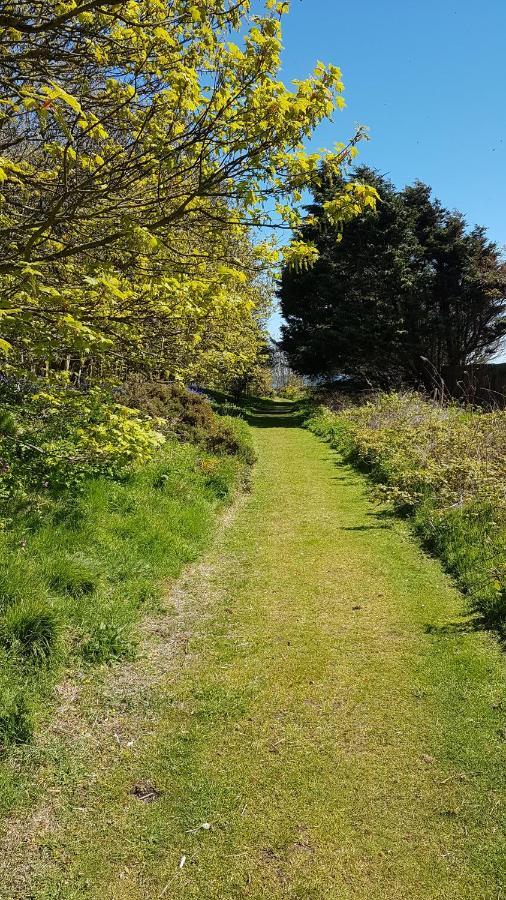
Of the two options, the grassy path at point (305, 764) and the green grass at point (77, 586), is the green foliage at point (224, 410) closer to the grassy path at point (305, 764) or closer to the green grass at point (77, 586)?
the green grass at point (77, 586)

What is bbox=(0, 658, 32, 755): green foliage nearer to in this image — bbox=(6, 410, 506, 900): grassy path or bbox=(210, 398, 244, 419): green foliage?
bbox=(6, 410, 506, 900): grassy path

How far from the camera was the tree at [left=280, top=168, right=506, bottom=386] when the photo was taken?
22.6m

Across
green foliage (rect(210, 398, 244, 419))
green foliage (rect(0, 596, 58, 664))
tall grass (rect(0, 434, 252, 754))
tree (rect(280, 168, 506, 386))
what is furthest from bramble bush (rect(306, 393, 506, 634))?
tree (rect(280, 168, 506, 386))

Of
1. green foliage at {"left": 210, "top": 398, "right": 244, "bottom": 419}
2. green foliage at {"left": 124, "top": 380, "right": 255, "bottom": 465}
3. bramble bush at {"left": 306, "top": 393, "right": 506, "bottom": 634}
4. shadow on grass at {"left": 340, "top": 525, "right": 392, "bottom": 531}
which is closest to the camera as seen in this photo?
bramble bush at {"left": 306, "top": 393, "right": 506, "bottom": 634}

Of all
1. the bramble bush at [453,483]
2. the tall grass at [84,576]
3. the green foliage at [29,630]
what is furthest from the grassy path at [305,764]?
the green foliage at [29,630]

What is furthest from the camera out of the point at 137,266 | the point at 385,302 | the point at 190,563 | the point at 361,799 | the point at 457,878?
the point at 385,302

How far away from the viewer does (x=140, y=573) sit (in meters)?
5.69

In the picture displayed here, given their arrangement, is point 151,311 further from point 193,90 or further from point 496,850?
point 496,850

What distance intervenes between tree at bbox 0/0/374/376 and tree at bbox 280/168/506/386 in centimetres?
1936

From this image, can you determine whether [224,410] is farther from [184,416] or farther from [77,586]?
[77,586]

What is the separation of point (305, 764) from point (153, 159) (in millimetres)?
4005

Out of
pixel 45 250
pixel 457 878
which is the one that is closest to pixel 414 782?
pixel 457 878

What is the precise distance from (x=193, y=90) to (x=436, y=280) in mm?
22592

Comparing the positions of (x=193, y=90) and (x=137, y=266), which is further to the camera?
(x=137, y=266)
